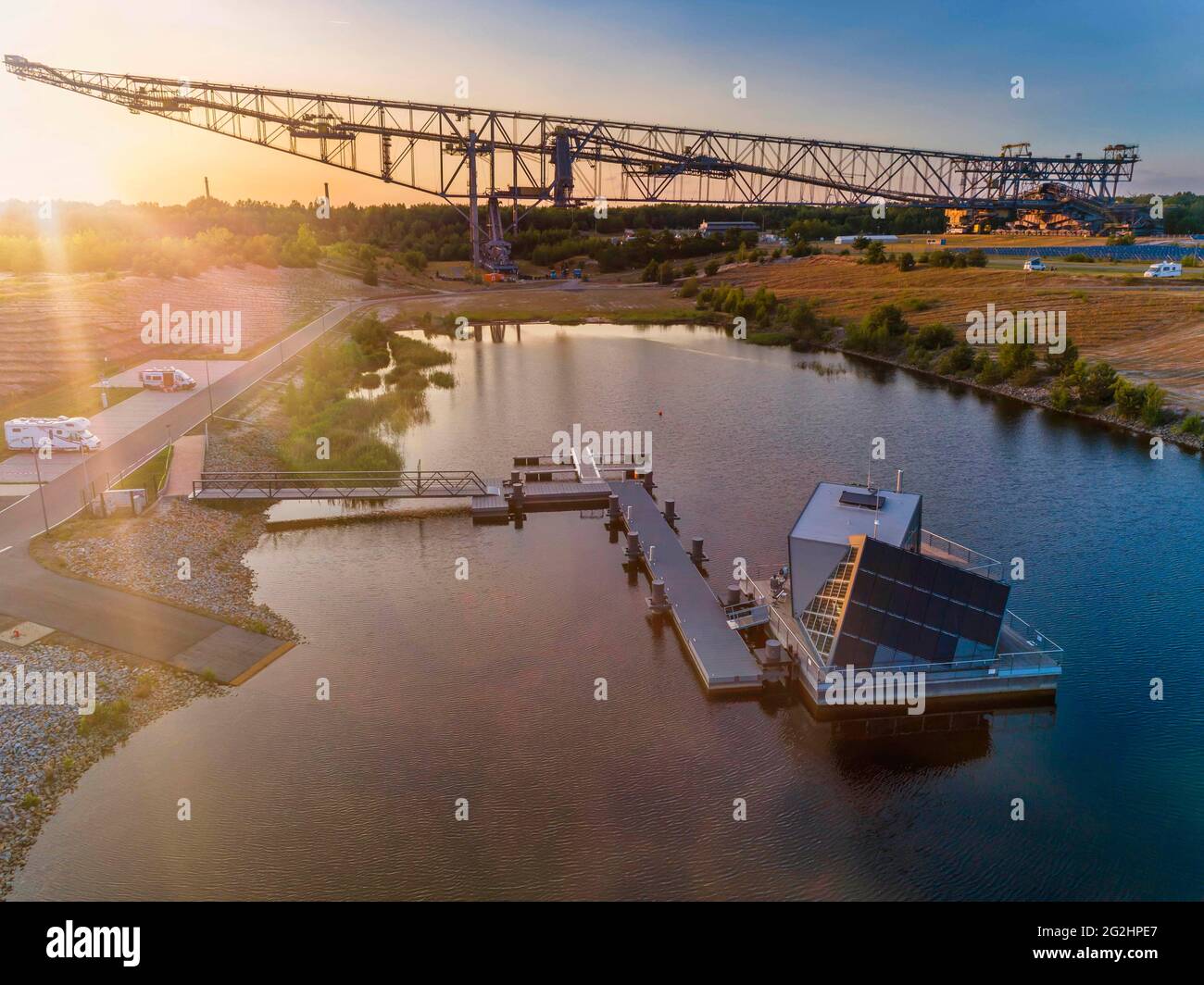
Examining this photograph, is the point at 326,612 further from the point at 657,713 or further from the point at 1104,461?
the point at 1104,461

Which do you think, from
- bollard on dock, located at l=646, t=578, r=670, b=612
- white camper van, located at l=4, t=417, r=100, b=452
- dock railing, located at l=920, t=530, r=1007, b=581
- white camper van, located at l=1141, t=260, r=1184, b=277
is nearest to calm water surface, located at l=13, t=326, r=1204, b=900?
bollard on dock, located at l=646, t=578, r=670, b=612

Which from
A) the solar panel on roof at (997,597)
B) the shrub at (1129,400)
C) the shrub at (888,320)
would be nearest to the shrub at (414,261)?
the shrub at (888,320)

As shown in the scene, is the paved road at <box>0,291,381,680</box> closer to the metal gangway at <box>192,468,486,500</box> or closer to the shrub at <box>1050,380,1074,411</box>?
the metal gangway at <box>192,468,486,500</box>

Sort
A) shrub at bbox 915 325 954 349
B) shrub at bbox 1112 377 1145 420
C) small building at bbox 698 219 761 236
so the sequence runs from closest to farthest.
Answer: shrub at bbox 1112 377 1145 420 → shrub at bbox 915 325 954 349 → small building at bbox 698 219 761 236

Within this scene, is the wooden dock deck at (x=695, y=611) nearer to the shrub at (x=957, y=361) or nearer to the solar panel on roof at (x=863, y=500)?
the solar panel on roof at (x=863, y=500)

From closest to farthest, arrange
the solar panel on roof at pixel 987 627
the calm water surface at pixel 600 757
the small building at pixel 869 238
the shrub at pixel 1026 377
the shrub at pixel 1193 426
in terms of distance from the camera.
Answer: the calm water surface at pixel 600 757
the solar panel on roof at pixel 987 627
the shrub at pixel 1193 426
the shrub at pixel 1026 377
the small building at pixel 869 238

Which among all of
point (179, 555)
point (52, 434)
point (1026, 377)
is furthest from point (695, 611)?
point (1026, 377)

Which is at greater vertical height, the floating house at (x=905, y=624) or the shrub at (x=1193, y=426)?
the shrub at (x=1193, y=426)
